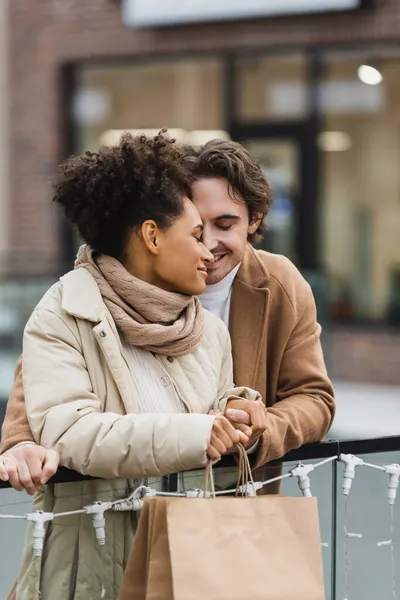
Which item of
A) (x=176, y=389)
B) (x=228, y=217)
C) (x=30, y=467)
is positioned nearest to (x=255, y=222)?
(x=228, y=217)

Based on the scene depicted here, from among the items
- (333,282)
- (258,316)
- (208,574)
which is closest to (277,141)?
(333,282)

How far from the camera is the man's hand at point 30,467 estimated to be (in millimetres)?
2820

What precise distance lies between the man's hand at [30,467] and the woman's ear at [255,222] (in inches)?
39.7

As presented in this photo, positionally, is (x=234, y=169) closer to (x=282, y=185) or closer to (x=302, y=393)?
(x=302, y=393)

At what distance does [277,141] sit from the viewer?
42.2ft

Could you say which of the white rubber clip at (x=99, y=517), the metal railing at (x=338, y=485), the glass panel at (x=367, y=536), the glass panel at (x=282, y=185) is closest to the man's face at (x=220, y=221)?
the metal railing at (x=338, y=485)

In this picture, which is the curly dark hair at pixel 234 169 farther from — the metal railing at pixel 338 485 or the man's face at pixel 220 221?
the metal railing at pixel 338 485

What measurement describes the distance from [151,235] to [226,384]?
0.44 m

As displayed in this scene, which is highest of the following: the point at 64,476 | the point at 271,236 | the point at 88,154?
the point at 271,236

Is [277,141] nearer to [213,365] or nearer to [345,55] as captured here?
[345,55]

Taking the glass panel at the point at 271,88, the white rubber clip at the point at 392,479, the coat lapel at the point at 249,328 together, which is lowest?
the white rubber clip at the point at 392,479

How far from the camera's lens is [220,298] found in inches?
141

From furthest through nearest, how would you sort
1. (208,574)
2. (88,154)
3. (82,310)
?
(88,154)
(82,310)
(208,574)

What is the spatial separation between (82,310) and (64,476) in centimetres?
40
